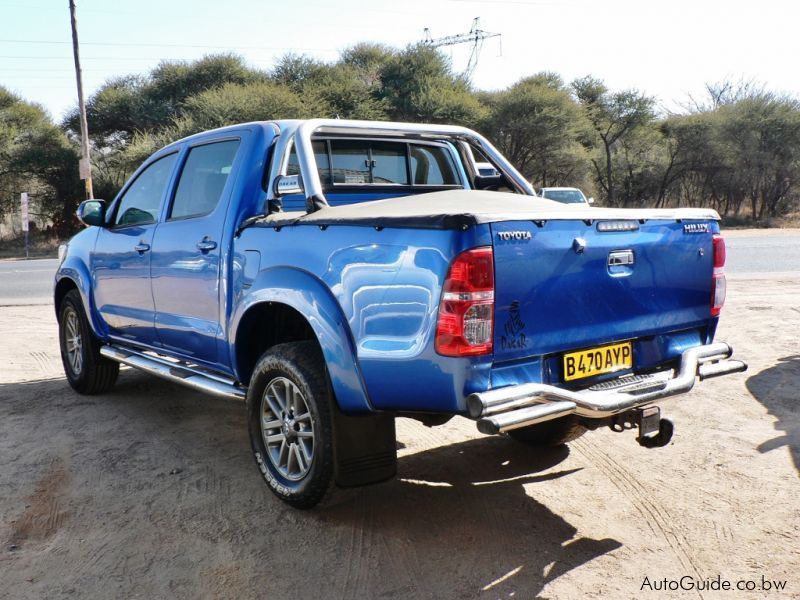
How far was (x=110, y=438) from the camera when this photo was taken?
4918mm

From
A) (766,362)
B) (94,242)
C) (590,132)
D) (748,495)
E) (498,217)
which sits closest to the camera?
(498,217)

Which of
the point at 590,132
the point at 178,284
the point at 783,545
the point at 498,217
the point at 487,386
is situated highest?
the point at 590,132

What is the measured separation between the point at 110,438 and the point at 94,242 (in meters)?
1.61

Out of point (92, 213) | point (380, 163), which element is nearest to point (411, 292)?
point (380, 163)

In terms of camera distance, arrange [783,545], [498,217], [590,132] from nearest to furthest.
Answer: [498,217] → [783,545] → [590,132]

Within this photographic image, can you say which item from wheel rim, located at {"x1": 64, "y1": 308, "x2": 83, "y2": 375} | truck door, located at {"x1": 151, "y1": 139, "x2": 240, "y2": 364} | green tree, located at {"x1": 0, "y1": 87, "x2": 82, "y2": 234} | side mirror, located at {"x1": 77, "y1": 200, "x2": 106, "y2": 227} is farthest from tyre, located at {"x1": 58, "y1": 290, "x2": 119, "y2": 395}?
green tree, located at {"x1": 0, "y1": 87, "x2": 82, "y2": 234}

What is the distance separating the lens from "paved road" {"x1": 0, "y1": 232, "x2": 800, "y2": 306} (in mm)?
13117

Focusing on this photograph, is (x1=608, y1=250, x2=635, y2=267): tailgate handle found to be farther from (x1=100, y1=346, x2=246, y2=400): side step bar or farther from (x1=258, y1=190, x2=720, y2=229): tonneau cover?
(x1=100, y1=346, x2=246, y2=400): side step bar

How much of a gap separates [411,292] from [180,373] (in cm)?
212

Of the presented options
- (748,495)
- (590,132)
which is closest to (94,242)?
(748,495)

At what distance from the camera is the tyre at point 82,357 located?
233 inches

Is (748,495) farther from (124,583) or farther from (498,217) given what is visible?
(124,583)

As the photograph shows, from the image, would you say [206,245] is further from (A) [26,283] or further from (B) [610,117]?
(B) [610,117]

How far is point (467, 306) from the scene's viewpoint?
2906mm
